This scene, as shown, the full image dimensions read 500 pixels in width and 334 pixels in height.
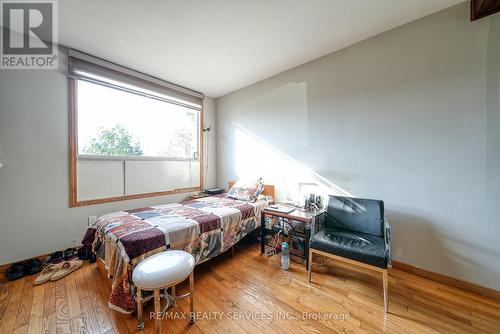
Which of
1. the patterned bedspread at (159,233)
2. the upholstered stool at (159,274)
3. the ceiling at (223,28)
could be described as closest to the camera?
the upholstered stool at (159,274)

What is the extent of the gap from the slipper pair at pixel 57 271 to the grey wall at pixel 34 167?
36 cm

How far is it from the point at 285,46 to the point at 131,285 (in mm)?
2938

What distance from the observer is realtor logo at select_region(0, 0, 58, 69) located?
176cm

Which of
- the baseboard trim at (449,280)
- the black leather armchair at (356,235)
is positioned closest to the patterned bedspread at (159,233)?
the black leather armchair at (356,235)

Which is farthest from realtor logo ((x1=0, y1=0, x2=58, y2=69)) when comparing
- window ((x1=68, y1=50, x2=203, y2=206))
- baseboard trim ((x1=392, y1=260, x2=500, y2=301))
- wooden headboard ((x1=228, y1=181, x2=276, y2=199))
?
baseboard trim ((x1=392, y1=260, x2=500, y2=301))

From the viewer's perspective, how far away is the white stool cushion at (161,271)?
46.9 inches

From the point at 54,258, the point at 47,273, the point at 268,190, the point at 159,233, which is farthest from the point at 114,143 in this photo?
the point at 268,190

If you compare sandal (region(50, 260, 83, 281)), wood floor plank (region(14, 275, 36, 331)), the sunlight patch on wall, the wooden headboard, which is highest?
the sunlight patch on wall

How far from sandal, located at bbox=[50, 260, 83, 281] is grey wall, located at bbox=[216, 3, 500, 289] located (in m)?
2.89

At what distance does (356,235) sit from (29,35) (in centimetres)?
430

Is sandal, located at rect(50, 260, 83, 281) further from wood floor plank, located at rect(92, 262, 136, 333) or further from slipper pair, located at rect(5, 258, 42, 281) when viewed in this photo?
wood floor plank, located at rect(92, 262, 136, 333)

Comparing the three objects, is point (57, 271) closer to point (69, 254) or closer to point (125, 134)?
point (69, 254)

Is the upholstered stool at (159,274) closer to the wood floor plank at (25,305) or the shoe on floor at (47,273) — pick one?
the wood floor plank at (25,305)

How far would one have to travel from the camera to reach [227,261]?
2.27m
